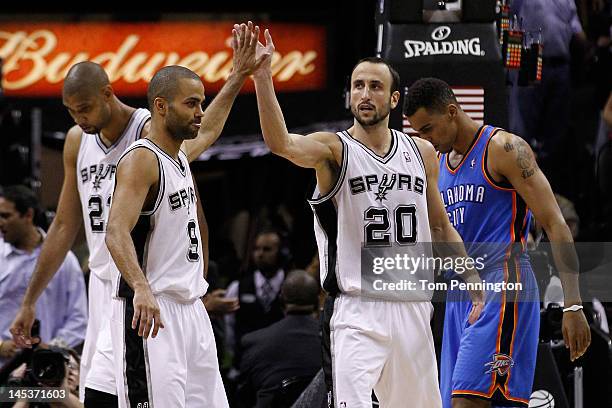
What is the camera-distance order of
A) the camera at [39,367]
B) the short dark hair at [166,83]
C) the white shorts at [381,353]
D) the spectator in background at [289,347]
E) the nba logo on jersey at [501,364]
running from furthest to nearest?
1. the spectator in background at [289,347]
2. the camera at [39,367]
3. the nba logo on jersey at [501,364]
4. the white shorts at [381,353]
5. the short dark hair at [166,83]

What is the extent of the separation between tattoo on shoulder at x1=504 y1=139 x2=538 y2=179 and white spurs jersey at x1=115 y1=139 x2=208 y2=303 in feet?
6.53

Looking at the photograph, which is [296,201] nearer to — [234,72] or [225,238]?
[225,238]

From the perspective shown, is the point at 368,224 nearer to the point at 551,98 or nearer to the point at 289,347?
the point at 289,347

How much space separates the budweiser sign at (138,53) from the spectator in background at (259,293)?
136 inches

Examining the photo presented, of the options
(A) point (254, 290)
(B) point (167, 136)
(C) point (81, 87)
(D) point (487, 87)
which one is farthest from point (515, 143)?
(A) point (254, 290)

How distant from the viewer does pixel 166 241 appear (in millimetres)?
6152

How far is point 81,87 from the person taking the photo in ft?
22.3

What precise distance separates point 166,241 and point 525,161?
217cm

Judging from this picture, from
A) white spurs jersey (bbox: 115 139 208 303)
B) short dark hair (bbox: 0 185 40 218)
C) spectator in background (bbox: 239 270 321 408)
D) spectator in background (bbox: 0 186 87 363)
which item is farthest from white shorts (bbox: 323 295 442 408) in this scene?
short dark hair (bbox: 0 185 40 218)

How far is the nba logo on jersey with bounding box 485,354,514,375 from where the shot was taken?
6.86 meters

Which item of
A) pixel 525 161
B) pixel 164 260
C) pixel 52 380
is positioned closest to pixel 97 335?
pixel 52 380

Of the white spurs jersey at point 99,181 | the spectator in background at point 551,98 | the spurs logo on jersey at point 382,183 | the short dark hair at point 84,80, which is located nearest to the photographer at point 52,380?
the white spurs jersey at point 99,181

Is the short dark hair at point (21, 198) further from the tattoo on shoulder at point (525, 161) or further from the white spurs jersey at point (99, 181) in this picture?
the tattoo on shoulder at point (525, 161)

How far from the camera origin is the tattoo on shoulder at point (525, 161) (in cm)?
693
